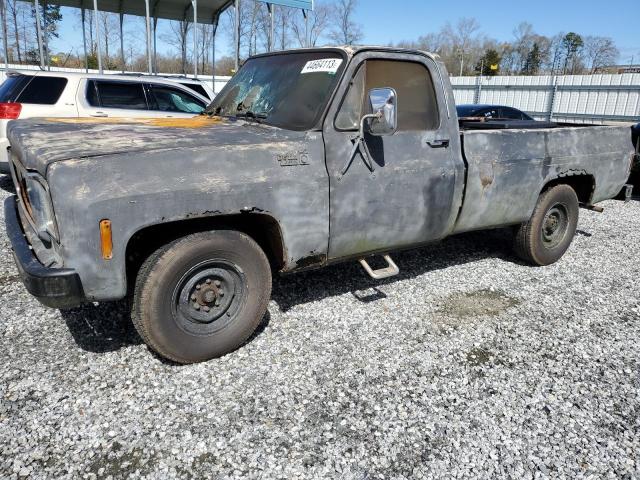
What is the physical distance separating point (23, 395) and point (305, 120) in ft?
8.12

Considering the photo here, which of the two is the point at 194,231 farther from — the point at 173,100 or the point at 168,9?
the point at 168,9

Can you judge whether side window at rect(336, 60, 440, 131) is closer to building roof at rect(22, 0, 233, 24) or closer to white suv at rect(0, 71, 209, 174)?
white suv at rect(0, 71, 209, 174)

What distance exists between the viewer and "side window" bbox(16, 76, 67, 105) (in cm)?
728

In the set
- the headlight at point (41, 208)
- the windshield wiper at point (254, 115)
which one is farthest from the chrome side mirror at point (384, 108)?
the headlight at point (41, 208)

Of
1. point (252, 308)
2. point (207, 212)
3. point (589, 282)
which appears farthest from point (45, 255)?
point (589, 282)

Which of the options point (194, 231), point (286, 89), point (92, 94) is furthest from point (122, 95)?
point (194, 231)

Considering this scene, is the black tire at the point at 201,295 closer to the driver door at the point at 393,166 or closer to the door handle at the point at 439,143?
the driver door at the point at 393,166

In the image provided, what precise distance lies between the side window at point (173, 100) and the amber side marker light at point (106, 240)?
19.8ft

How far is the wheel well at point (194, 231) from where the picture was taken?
120 inches

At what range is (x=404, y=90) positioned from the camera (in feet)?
12.7

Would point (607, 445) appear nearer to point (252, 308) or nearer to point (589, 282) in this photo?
point (252, 308)

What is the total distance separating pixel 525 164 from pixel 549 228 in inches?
43.2

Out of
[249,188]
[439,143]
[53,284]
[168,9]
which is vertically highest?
[168,9]

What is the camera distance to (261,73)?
4191 mm
